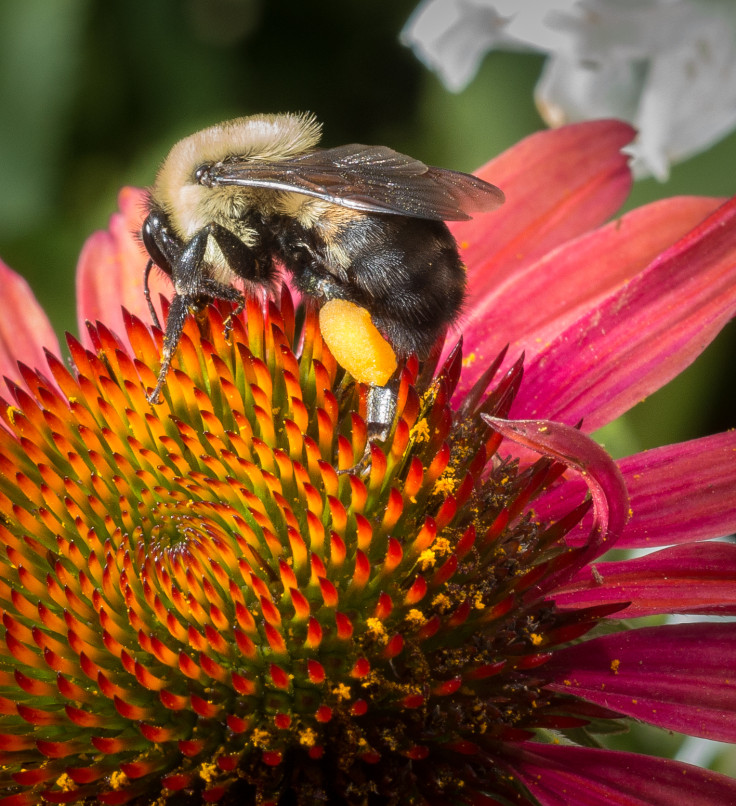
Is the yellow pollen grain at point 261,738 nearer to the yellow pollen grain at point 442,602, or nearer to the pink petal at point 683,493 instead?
the yellow pollen grain at point 442,602

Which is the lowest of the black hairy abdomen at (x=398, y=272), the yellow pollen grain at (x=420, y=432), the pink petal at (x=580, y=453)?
the pink petal at (x=580, y=453)

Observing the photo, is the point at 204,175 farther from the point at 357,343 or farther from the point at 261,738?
the point at 261,738

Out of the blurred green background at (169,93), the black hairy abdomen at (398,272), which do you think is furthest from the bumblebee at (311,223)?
the blurred green background at (169,93)

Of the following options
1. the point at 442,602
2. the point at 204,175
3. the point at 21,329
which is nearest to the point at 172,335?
the point at 204,175

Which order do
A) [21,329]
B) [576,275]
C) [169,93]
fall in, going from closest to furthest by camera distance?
[576,275] < [21,329] < [169,93]

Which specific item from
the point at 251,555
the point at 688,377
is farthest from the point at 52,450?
the point at 688,377

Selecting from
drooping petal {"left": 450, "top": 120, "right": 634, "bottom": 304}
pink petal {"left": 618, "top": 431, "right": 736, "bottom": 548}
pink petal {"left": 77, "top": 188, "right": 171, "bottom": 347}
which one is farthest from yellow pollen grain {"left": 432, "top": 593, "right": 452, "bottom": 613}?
pink petal {"left": 77, "top": 188, "right": 171, "bottom": 347}
